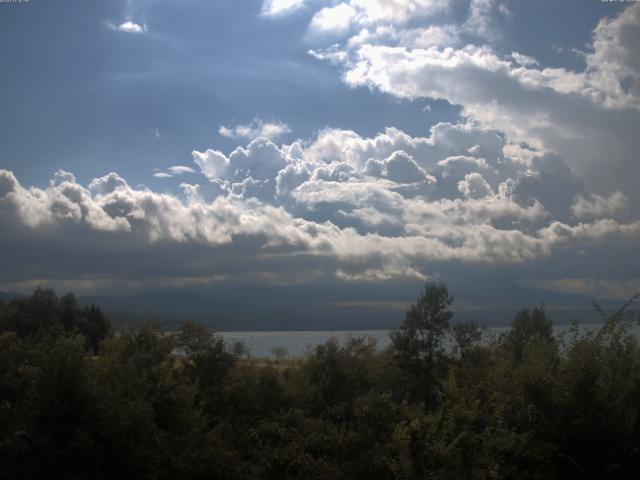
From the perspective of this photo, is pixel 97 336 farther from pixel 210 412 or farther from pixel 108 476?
pixel 108 476

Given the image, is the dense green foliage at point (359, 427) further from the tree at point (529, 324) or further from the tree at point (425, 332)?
the tree at point (529, 324)

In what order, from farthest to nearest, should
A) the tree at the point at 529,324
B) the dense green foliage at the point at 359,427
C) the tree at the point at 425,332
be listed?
the tree at the point at 529,324, the tree at the point at 425,332, the dense green foliage at the point at 359,427

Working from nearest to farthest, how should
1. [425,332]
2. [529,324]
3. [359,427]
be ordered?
[359,427] < [425,332] < [529,324]

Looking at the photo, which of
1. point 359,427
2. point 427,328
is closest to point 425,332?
point 427,328

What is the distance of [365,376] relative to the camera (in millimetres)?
35375

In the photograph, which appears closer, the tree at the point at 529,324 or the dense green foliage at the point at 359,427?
the dense green foliage at the point at 359,427

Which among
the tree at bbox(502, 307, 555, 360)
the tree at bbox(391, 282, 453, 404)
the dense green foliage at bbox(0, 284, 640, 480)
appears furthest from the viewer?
the tree at bbox(502, 307, 555, 360)

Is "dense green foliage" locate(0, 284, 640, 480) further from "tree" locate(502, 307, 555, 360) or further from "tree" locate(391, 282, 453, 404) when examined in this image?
"tree" locate(502, 307, 555, 360)

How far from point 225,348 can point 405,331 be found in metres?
10.5

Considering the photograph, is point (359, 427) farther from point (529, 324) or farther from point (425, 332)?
point (529, 324)

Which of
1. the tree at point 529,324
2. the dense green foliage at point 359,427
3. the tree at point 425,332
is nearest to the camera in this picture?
the dense green foliage at point 359,427

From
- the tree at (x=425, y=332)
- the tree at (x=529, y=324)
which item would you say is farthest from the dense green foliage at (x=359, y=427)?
the tree at (x=529, y=324)

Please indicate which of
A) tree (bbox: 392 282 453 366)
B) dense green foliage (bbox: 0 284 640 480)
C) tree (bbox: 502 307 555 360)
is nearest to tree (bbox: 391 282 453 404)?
tree (bbox: 392 282 453 366)

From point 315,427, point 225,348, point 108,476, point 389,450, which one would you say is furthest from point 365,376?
point 108,476
